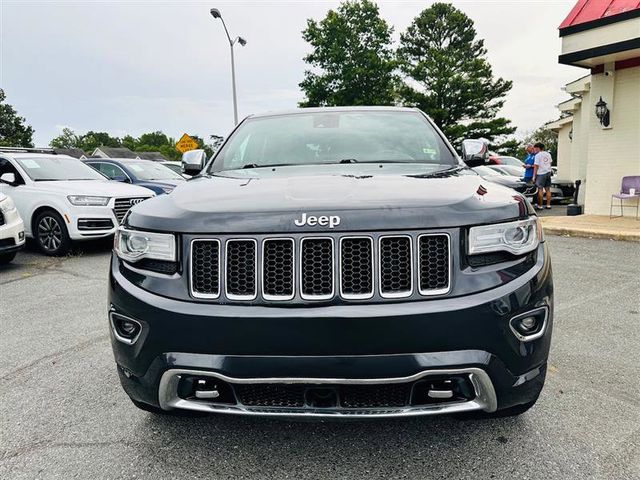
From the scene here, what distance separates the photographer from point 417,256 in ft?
6.01

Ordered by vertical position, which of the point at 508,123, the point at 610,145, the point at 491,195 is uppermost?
the point at 508,123

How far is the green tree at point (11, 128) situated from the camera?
2394 inches

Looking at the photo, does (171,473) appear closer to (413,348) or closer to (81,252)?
(413,348)

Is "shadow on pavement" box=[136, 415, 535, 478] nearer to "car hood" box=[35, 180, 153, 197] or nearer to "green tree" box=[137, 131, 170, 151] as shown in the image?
"car hood" box=[35, 180, 153, 197]

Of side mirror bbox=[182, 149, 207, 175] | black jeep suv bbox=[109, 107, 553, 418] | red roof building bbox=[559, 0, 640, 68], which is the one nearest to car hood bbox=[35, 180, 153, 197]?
side mirror bbox=[182, 149, 207, 175]

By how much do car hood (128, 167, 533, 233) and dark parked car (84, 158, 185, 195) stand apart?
27.4ft

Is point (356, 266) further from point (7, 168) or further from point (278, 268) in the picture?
point (7, 168)

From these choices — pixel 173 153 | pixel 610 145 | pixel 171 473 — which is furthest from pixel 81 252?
pixel 173 153

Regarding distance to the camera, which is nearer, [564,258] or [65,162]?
[564,258]

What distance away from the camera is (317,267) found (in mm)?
1846

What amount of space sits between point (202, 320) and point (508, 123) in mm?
40418

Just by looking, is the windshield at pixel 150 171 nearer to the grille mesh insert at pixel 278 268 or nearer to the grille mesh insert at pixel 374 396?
the grille mesh insert at pixel 278 268

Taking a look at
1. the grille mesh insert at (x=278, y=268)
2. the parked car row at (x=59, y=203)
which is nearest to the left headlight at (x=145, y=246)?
the grille mesh insert at (x=278, y=268)

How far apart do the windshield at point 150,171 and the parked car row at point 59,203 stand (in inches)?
93.9
